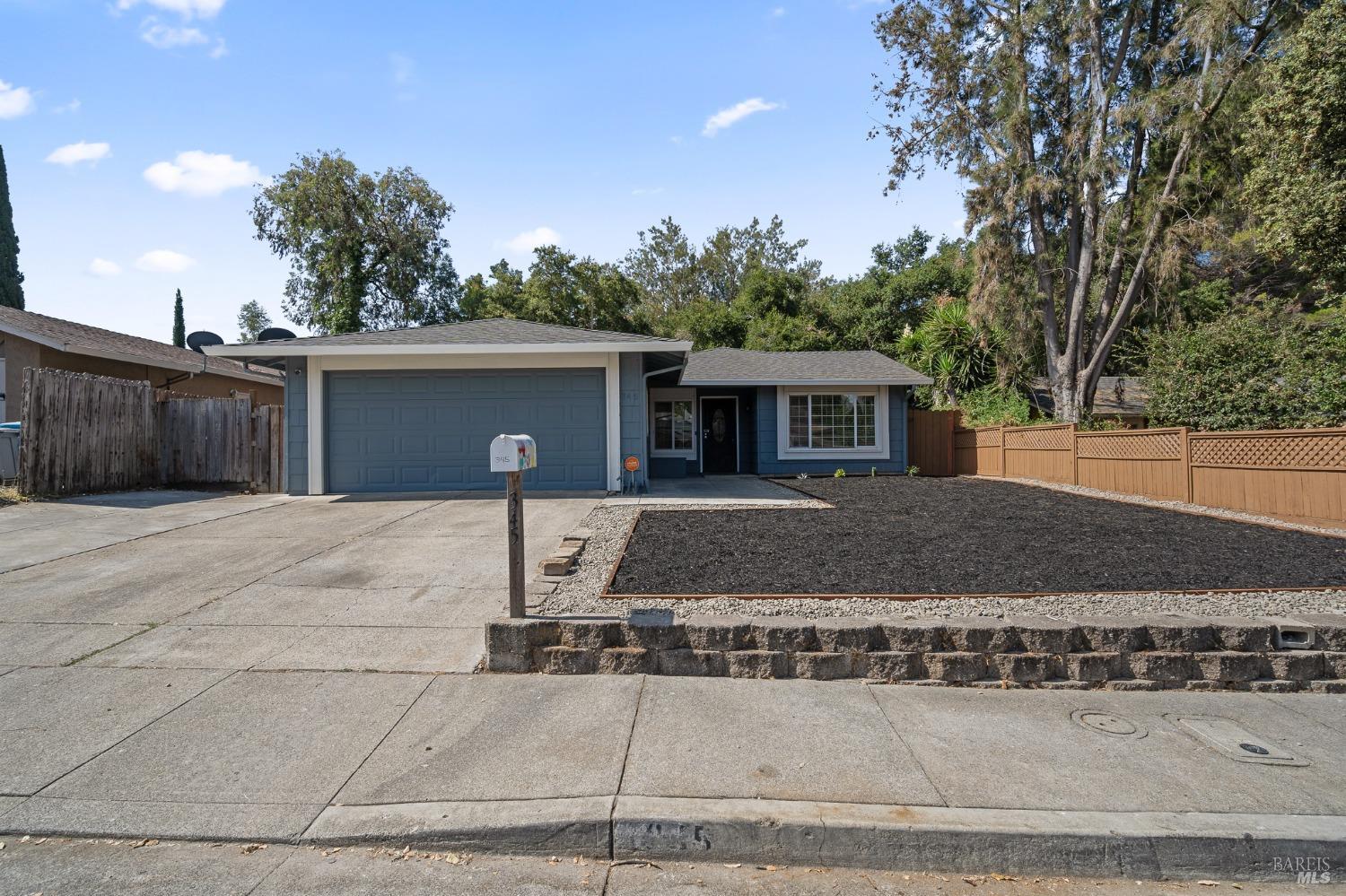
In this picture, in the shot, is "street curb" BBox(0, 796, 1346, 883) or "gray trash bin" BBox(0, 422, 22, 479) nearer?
"street curb" BBox(0, 796, 1346, 883)

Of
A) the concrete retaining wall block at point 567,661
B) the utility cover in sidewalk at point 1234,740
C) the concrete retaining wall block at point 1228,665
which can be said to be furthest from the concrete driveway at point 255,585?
the concrete retaining wall block at point 1228,665

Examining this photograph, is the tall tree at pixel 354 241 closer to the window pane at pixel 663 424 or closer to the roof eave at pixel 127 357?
the roof eave at pixel 127 357

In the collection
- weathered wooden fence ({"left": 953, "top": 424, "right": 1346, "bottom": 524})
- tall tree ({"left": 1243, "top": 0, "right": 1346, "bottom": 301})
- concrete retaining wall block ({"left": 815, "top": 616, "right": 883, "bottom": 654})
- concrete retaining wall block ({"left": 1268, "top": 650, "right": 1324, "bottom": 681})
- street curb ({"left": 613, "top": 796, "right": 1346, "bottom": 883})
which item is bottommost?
street curb ({"left": 613, "top": 796, "right": 1346, "bottom": 883})

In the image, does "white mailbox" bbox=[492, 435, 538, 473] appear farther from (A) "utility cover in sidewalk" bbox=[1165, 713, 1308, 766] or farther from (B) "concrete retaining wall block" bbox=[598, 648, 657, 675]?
(A) "utility cover in sidewalk" bbox=[1165, 713, 1308, 766]

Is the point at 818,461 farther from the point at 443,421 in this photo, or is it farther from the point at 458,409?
the point at 443,421

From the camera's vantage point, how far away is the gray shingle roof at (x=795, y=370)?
17562 millimetres

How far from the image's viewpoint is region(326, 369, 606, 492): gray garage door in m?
12.9

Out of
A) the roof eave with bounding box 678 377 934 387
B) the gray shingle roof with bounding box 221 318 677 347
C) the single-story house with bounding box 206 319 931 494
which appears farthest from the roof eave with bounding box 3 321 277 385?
the roof eave with bounding box 678 377 934 387

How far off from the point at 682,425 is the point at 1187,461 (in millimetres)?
10712

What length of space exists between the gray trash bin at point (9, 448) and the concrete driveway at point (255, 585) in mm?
4378

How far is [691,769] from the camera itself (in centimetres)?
342

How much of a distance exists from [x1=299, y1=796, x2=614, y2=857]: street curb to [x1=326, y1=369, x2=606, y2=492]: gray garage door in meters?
9.96

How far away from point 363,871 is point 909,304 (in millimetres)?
31875

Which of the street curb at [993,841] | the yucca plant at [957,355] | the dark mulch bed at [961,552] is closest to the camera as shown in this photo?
the street curb at [993,841]
